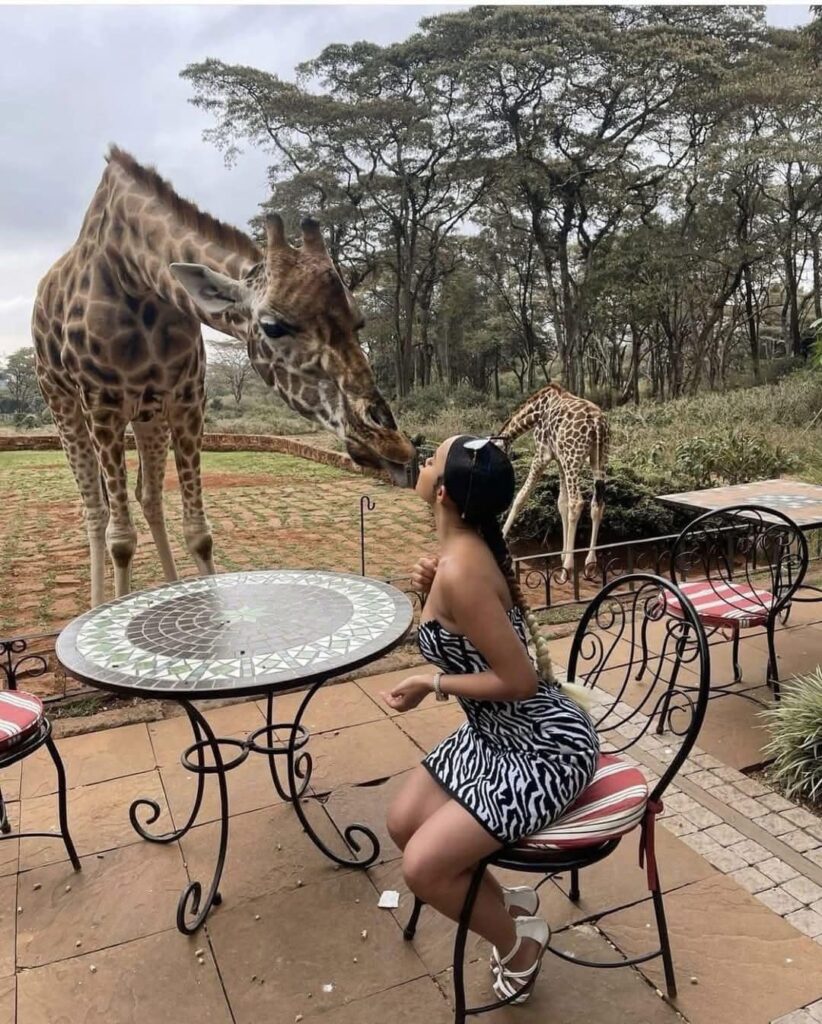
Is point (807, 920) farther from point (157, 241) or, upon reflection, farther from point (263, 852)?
point (157, 241)

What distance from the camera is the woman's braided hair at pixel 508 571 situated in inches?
72.3

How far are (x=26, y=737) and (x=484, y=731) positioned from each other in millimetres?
1541

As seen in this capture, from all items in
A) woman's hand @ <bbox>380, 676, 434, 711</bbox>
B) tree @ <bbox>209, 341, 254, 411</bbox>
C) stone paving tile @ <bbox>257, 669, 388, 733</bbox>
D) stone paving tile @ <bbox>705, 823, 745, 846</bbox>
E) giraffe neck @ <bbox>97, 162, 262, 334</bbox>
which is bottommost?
stone paving tile @ <bbox>705, 823, 745, 846</bbox>

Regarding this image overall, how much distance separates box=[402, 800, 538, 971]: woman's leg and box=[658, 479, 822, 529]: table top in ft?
9.10

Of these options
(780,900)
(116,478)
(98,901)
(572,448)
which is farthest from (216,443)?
(780,900)

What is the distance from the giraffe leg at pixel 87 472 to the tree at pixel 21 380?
3415cm

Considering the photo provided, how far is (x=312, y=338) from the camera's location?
3012mm

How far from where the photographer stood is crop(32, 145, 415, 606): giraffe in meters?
3.00

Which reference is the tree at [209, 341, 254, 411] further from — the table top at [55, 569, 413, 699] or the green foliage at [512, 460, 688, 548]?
the table top at [55, 569, 413, 699]

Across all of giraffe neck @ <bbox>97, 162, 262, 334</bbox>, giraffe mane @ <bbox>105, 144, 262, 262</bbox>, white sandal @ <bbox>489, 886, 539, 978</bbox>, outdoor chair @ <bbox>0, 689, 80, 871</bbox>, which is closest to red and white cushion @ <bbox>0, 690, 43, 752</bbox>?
outdoor chair @ <bbox>0, 689, 80, 871</bbox>

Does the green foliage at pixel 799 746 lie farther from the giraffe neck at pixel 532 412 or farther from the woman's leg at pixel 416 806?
the giraffe neck at pixel 532 412

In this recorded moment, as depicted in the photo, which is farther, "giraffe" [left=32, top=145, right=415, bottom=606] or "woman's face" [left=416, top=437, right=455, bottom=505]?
"giraffe" [left=32, top=145, right=415, bottom=606]

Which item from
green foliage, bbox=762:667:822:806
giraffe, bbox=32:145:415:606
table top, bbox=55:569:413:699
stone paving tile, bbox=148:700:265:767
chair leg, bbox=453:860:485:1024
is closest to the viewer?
chair leg, bbox=453:860:485:1024

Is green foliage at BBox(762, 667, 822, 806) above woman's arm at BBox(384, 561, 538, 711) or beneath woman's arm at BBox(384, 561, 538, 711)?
beneath
